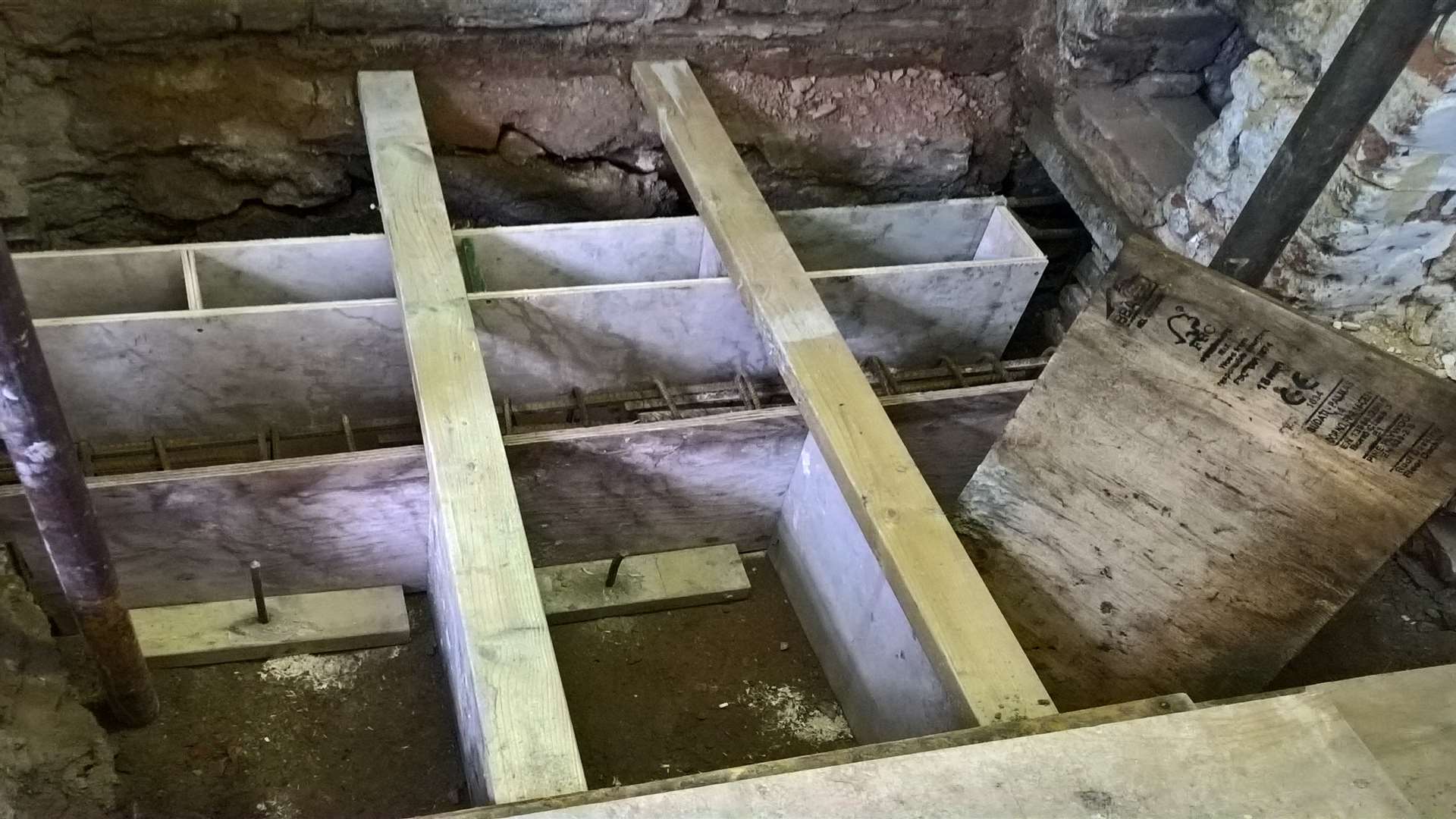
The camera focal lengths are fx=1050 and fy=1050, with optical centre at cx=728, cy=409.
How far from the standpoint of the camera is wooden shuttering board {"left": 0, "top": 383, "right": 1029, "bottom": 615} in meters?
2.04

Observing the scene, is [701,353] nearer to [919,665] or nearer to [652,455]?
[652,455]

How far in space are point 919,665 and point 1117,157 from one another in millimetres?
1653

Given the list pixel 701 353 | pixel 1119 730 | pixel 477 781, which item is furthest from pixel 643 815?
pixel 701 353

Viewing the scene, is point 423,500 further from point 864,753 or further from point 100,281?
point 864,753

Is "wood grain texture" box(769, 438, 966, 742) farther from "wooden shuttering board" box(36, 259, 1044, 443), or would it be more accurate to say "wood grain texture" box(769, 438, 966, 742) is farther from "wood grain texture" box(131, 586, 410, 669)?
"wood grain texture" box(131, 586, 410, 669)

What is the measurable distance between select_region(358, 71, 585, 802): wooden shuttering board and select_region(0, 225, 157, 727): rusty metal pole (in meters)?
0.53

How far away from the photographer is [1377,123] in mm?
2213

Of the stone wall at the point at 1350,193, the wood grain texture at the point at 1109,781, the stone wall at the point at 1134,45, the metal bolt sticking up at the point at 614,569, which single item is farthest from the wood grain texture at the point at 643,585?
the stone wall at the point at 1134,45

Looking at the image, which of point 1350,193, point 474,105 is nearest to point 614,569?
point 474,105

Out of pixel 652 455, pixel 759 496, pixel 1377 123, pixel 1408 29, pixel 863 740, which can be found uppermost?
pixel 1408 29

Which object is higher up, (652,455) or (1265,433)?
(1265,433)

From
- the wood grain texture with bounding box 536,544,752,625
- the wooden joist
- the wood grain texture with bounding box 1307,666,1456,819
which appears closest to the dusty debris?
the wood grain texture with bounding box 536,544,752,625

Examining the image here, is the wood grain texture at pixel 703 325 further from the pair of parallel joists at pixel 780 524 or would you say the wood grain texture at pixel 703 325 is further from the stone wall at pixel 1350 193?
the stone wall at pixel 1350 193

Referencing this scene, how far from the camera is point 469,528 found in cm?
177
